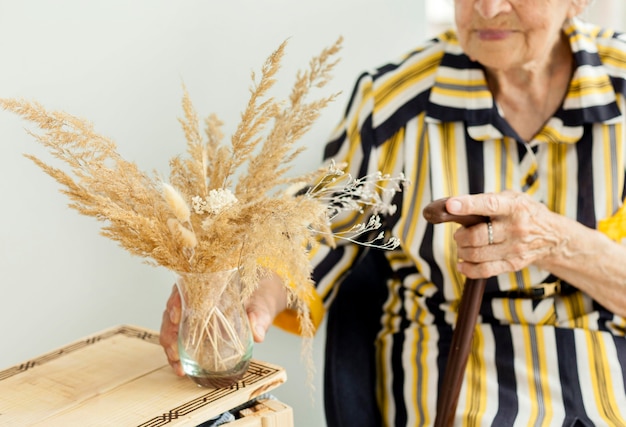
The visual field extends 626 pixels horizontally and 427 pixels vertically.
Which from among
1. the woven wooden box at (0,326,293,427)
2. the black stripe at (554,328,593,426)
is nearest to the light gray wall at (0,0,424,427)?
the woven wooden box at (0,326,293,427)

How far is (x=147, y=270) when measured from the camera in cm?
163

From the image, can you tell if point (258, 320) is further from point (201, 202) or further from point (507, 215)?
point (507, 215)

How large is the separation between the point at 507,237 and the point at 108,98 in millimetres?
840

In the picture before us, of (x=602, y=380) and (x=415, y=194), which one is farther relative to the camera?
(x=415, y=194)

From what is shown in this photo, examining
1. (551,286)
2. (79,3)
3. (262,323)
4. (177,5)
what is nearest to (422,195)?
(551,286)

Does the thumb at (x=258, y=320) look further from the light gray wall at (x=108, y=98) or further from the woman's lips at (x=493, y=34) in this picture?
the woman's lips at (x=493, y=34)

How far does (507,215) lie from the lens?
126 centimetres

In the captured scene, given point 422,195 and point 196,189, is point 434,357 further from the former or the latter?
point 196,189

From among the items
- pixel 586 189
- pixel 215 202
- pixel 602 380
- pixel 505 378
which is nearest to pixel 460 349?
pixel 505 378

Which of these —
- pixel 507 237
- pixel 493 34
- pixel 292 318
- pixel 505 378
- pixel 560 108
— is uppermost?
pixel 493 34

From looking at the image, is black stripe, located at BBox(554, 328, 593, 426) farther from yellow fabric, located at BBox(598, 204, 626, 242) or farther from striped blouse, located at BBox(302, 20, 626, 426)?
yellow fabric, located at BBox(598, 204, 626, 242)

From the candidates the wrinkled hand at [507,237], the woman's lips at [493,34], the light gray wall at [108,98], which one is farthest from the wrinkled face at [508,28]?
the light gray wall at [108,98]

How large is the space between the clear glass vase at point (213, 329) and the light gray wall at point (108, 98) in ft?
1.59

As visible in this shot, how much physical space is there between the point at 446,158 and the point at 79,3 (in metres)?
0.79
